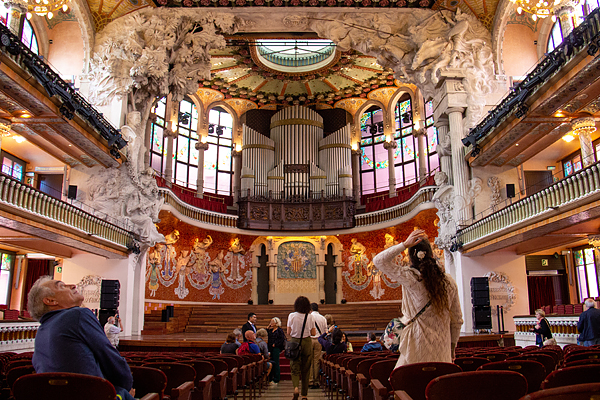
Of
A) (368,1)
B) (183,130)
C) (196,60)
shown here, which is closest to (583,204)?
(368,1)

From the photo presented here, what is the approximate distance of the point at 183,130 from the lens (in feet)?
86.7

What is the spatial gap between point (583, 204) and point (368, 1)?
11.7 metres

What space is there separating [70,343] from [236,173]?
25131mm

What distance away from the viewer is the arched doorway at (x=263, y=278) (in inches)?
1043

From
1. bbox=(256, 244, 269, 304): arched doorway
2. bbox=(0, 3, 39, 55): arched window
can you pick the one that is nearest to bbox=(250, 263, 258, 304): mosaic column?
bbox=(256, 244, 269, 304): arched doorway

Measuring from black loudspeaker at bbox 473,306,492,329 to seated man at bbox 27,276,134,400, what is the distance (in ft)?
45.7

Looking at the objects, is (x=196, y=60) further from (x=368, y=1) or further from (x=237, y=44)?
(x=368, y=1)

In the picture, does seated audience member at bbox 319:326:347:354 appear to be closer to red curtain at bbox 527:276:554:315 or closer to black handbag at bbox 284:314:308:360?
black handbag at bbox 284:314:308:360

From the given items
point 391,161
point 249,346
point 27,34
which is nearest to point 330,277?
point 391,161

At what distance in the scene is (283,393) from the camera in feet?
28.5

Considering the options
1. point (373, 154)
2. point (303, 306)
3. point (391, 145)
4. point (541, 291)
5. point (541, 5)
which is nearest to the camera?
point (303, 306)

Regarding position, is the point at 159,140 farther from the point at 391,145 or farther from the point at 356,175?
the point at 391,145

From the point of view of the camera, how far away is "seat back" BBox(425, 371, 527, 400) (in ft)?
8.29

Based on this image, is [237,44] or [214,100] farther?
[214,100]
